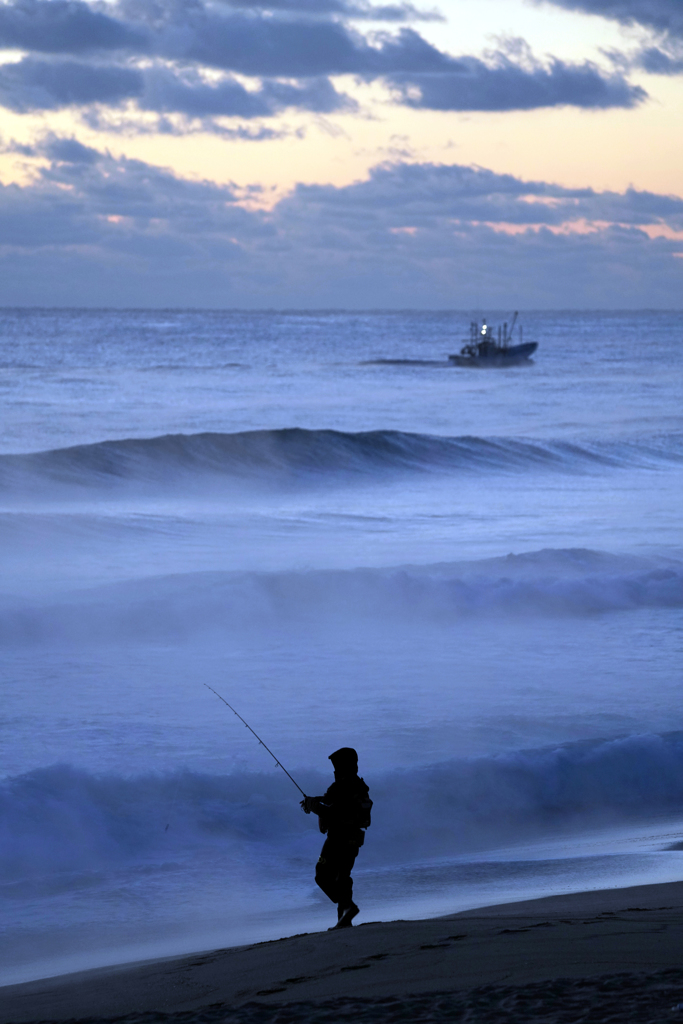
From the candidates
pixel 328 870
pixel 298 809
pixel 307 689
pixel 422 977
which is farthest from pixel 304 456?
pixel 422 977

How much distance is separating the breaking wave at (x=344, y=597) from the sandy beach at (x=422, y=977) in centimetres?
742

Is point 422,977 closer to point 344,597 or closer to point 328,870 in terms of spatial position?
point 328,870

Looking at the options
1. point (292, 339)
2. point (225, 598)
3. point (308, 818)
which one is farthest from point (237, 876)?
point (292, 339)

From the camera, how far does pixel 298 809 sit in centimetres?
707

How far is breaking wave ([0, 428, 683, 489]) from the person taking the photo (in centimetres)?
2508

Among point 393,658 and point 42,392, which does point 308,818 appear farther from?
point 42,392

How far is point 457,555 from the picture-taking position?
1559 cm

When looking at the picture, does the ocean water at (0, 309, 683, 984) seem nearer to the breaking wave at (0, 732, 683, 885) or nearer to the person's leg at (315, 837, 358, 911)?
the breaking wave at (0, 732, 683, 885)

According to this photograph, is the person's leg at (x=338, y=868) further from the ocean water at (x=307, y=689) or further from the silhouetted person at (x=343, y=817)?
the ocean water at (x=307, y=689)

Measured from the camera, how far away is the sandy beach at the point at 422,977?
324 cm

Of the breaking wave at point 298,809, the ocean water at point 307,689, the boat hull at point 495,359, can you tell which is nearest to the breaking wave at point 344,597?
the ocean water at point 307,689

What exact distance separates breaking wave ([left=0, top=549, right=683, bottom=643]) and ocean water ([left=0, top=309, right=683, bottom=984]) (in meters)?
0.05

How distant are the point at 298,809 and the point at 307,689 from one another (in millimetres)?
2518

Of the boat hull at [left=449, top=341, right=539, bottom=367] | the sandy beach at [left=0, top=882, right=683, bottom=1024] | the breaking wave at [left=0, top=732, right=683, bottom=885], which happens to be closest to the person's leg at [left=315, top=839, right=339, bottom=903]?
the sandy beach at [left=0, top=882, right=683, bottom=1024]
